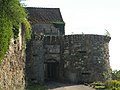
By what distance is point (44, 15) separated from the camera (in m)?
35.9

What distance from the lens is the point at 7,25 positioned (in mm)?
13727

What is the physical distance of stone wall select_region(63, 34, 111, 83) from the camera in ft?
97.1

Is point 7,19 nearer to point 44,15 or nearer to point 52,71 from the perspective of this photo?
point 52,71

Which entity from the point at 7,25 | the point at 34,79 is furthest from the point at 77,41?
the point at 7,25

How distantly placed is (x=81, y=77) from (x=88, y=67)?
3.83ft

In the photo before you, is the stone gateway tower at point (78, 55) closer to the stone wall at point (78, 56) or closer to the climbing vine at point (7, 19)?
the stone wall at point (78, 56)

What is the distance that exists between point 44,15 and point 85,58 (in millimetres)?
8853

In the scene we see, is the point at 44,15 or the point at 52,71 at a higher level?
the point at 44,15

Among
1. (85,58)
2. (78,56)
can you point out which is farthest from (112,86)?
(78,56)

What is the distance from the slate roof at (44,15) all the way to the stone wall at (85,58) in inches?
233

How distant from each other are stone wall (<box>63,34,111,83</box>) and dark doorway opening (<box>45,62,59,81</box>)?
1824mm

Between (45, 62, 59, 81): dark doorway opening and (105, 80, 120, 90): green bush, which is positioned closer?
(105, 80, 120, 90): green bush

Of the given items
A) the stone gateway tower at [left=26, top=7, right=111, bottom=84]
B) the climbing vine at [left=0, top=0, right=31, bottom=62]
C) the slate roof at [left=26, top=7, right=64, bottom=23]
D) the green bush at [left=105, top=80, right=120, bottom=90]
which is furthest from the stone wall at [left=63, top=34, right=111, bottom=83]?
the climbing vine at [left=0, top=0, right=31, bottom=62]

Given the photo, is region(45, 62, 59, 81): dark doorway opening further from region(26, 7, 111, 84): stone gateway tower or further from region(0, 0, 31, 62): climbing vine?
region(0, 0, 31, 62): climbing vine
